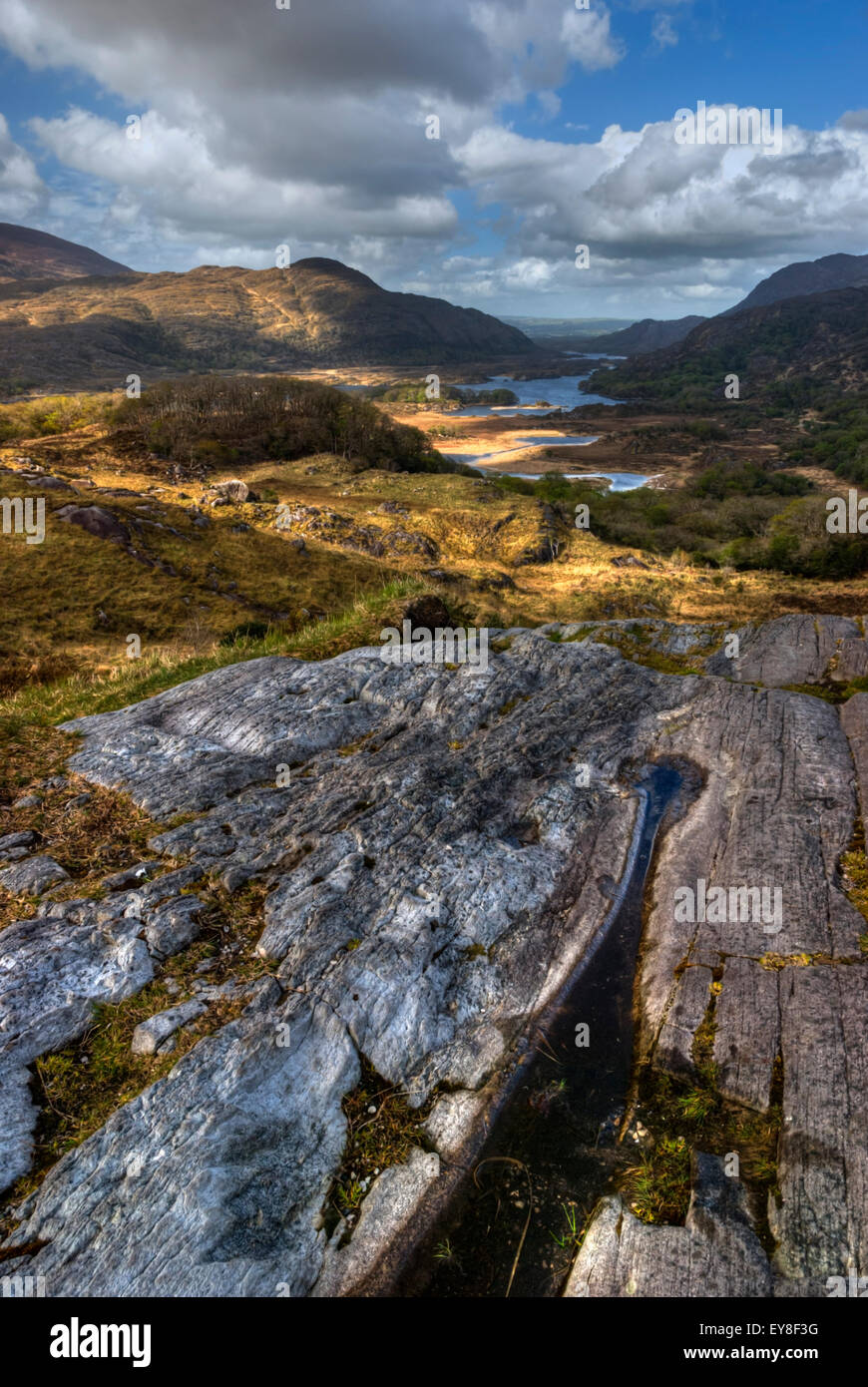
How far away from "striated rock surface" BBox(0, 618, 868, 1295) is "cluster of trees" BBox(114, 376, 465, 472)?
57.0m

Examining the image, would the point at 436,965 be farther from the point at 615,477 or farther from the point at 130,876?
the point at 615,477

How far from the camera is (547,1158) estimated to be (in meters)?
5.22

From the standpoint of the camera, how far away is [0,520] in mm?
28016

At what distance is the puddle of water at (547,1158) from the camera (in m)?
4.61

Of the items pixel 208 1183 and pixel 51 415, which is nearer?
pixel 208 1183

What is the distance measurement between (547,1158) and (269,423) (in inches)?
2839

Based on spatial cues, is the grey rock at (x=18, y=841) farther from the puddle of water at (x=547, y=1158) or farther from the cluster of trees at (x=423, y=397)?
the cluster of trees at (x=423, y=397)

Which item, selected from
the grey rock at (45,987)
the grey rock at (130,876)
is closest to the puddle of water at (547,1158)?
the grey rock at (45,987)

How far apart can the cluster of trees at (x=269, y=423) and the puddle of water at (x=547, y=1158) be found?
61482 mm

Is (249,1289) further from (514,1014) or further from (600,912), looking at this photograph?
(600,912)

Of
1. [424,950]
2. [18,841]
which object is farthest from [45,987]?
[424,950]

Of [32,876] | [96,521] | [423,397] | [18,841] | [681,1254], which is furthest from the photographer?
[423,397]

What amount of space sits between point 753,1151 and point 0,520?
108ft
